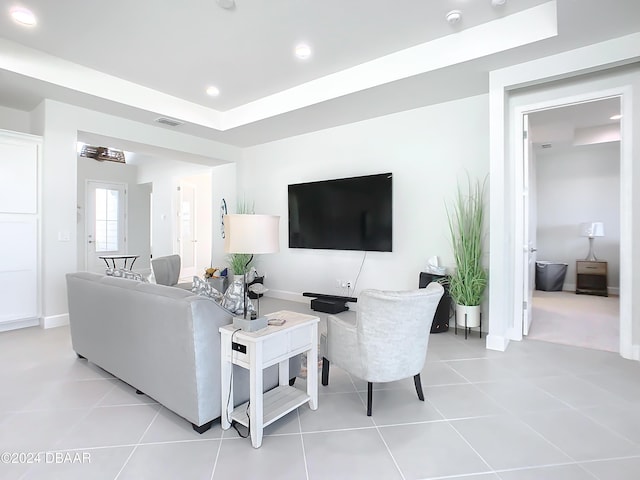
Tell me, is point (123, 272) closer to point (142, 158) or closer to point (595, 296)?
point (142, 158)

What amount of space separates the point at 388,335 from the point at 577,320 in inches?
144

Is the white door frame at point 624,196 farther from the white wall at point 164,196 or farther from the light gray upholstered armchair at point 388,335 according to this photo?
the white wall at point 164,196

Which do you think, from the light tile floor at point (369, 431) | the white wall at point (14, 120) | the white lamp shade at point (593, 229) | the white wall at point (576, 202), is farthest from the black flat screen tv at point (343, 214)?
the white wall at point (576, 202)

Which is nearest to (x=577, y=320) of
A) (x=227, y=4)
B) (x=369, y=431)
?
(x=369, y=431)

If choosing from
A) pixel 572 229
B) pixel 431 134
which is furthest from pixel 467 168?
pixel 572 229

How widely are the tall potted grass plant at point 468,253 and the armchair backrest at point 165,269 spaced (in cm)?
349

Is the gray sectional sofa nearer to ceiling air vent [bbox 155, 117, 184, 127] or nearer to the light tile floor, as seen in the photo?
the light tile floor

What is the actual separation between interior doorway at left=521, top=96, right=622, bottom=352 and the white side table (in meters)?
3.20

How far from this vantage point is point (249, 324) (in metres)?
1.84

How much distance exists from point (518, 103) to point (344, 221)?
239 cm

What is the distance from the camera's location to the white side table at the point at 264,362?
1.75 metres

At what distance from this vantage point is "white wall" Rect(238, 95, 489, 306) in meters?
3.86

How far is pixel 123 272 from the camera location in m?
2.78

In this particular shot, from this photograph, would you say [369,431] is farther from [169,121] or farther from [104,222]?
[104,222]
